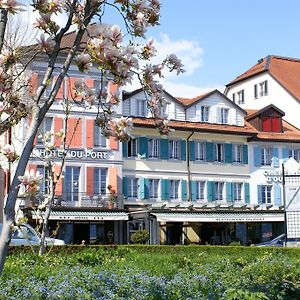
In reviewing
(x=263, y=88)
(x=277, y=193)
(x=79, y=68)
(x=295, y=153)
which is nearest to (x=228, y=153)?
(x=277, y=193)

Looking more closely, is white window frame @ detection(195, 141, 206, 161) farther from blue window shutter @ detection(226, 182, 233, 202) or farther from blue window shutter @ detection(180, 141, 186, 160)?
blue window shutter @ detection(226, 182, 233, 202)

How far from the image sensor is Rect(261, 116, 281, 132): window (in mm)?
41531

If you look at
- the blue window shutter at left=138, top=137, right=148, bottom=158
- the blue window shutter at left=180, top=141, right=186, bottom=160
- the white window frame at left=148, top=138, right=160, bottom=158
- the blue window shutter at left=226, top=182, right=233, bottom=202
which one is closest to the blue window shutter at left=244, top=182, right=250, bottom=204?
the blue window shutter at left=226, top=182, right=233, bottom=202

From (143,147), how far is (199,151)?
4022 mm

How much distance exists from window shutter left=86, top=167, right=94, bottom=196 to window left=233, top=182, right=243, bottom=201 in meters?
9.56

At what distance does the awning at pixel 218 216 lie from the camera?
3475 cm

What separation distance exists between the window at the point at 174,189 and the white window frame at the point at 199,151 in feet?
6.95

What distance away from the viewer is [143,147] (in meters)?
36.9

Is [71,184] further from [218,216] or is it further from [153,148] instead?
[218,216]

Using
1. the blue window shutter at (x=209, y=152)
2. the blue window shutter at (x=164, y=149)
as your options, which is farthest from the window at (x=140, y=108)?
the blue window shutter at (x=209, y=152)

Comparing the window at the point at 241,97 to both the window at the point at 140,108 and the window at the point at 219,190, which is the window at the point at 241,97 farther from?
the window at the point at 140,108

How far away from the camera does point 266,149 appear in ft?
134

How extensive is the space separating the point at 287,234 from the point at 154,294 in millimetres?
18638

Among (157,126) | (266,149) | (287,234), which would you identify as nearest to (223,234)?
(266,149)
